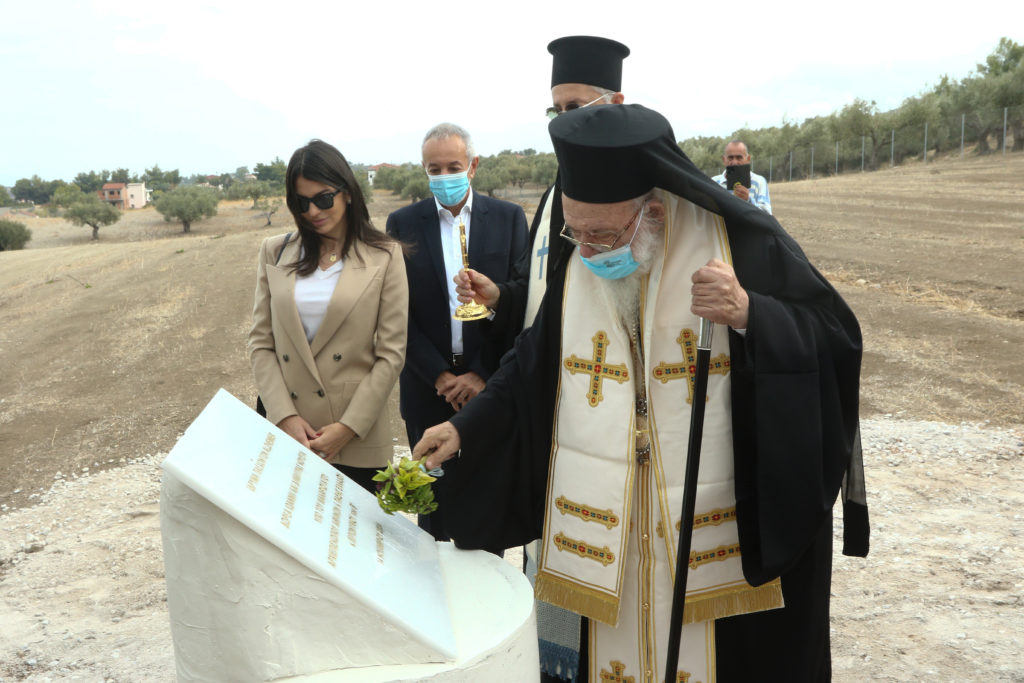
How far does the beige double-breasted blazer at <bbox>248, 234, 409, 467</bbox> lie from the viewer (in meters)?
3.61

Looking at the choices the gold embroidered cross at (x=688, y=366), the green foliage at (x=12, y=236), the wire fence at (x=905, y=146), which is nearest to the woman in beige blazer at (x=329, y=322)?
the gold embroidered cross at (x=688, y=366)

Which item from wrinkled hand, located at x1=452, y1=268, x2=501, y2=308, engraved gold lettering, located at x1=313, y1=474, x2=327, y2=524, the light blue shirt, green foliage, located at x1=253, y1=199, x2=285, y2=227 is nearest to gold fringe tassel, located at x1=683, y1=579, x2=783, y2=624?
engraved gold lettering, located at x1=313, y1=474, x2=327, y2=524

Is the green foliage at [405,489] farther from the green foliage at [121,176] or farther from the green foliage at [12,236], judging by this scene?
the green foliage at [121,176]

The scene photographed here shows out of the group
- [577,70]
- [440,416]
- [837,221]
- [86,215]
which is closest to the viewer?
[577,70]

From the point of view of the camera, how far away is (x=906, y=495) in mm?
5598

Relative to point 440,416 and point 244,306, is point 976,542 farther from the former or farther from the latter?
point 244,306

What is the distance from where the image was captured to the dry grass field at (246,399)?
4156 millimetres

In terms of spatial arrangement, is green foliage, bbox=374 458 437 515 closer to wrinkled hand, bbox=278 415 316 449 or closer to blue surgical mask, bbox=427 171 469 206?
wrinkled hand, bbox=278 415 316 449

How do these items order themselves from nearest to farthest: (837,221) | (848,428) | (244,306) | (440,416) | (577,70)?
(848,428) < (577,70) < (440,416) < (244,306) < (837,221)

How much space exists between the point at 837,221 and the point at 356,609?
2020 centimetres

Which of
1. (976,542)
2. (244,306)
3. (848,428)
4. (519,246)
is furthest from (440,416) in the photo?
(244,306)

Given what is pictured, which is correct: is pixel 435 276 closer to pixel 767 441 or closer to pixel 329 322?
pixel 329 322

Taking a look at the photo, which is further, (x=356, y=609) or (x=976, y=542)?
(x=976, y=542)

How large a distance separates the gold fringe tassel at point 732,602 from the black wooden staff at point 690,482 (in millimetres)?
141
